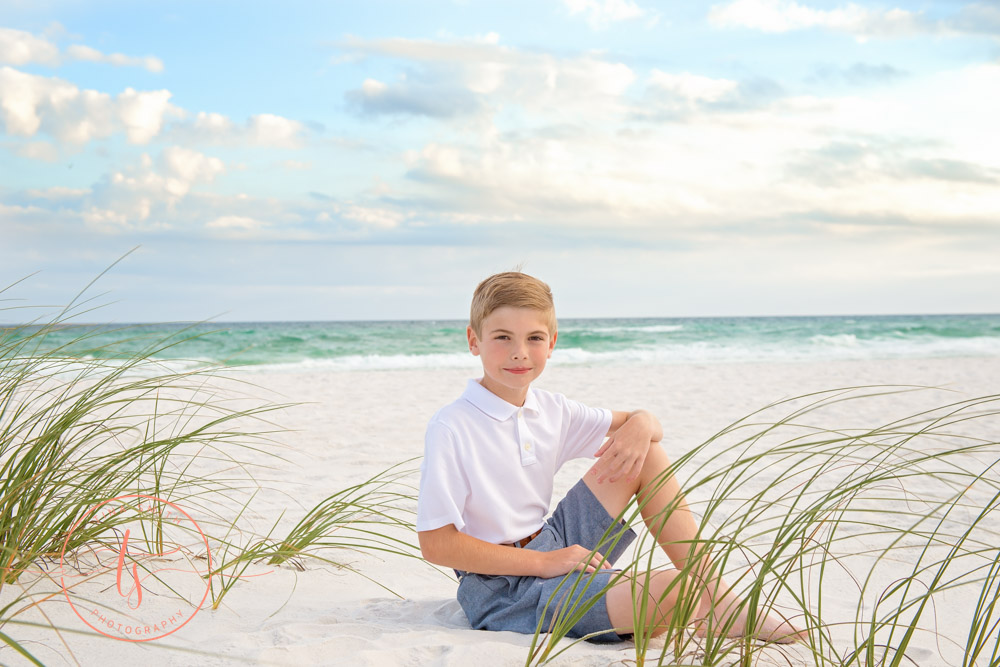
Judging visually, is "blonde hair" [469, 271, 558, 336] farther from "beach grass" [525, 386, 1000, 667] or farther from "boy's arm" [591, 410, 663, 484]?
"beach grass" [525, 386, 1000, 667]

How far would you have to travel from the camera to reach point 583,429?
2.42m

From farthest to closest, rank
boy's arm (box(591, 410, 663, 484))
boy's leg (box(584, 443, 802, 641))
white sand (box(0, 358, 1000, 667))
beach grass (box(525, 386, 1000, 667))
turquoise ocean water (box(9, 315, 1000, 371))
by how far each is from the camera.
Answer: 1. turquoise ocean water (box(9, 315, 1000, 371))
2. boy's arm (box(591, 410, 663, 484))
3. boy's leg (box(584, 443, 802, 641))
4. white sand (box(0, 358, 1000, 667))
5. beach grass (box(525, 386, 1000, 667))

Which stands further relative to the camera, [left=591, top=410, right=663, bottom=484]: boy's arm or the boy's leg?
[left=591, top=410, right=663, bottom=484]: boy's arm

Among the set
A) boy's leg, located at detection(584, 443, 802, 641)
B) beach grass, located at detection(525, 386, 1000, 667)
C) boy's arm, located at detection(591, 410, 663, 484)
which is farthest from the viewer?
boy's arm, located at detection(591, 410, 663, 484)

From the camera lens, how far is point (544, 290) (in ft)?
7.48

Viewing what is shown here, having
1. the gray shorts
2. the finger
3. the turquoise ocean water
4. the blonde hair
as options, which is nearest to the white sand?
the gray shorts

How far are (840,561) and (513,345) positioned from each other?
2.07 meters

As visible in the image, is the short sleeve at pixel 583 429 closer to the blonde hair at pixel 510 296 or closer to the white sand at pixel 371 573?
the blonde hair at pixel 510 296

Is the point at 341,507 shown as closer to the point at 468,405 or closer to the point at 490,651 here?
→ the point at 468,405

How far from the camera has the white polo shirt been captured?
2.00 metres

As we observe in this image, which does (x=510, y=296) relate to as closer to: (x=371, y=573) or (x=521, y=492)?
(x=521, y=492)

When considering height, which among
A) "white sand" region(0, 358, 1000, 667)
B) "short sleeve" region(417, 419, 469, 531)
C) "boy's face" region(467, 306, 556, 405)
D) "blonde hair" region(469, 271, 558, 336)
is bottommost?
"white sand" region(0, 358, 1000, 667)

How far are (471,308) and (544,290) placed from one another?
237mm

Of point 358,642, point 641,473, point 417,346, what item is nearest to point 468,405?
point 641,473
